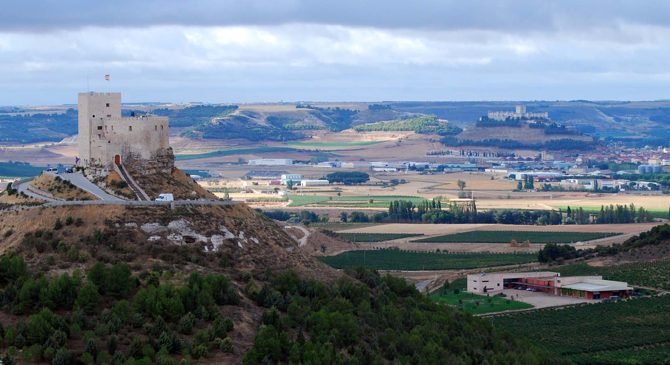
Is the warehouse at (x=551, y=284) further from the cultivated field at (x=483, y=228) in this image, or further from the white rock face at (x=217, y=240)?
the cultivated field at (x=483, y=228)

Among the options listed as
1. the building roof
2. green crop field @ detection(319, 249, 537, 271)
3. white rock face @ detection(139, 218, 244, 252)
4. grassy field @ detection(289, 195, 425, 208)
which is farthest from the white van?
grassy field @ detection(289, 195, 425, 208)

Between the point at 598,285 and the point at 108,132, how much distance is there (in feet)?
130

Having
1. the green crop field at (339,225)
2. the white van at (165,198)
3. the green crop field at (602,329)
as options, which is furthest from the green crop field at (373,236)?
the white van at (165,198)

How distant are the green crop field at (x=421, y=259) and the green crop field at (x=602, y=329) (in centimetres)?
2180

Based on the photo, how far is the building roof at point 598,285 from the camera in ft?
285

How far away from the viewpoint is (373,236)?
423 ft

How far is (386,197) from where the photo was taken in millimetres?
179000

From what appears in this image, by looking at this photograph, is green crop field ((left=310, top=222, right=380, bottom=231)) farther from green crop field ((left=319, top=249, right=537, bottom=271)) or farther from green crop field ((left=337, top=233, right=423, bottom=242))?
green crop field ((left=319, top=249, right=537, bottom=271))

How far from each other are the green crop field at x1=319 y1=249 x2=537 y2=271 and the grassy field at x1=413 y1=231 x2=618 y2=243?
427 inches

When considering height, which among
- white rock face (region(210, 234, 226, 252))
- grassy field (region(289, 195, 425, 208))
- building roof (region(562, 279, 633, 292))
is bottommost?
grassy field (region(289, 195, 425, 208))

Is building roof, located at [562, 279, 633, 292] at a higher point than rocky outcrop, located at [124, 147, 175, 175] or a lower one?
lower

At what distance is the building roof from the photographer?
86.8m

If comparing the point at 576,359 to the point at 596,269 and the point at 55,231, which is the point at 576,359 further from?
the point at 596,269

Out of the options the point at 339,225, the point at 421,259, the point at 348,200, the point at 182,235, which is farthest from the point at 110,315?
the point at 348,200
